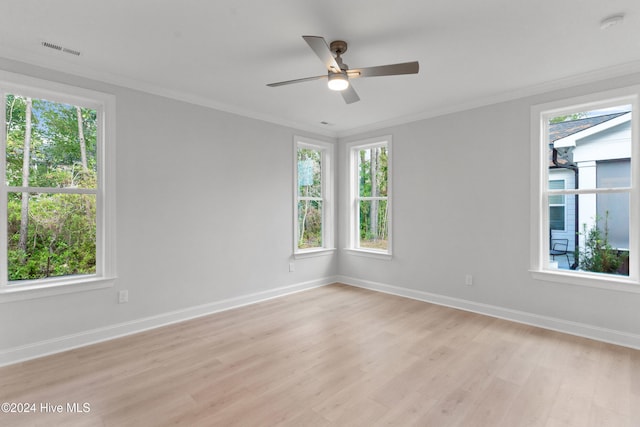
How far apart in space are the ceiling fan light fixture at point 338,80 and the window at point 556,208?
2.64 meters

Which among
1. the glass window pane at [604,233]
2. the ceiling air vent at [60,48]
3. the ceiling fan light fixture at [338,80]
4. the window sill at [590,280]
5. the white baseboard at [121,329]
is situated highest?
the ceiling air vent at [60,48]

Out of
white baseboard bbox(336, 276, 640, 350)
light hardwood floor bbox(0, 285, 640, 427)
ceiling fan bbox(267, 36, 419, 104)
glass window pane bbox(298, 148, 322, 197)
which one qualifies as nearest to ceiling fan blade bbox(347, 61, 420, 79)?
ceiling fan bbox(267, 36, 419, 104)

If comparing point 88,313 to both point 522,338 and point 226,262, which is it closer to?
point 226,262

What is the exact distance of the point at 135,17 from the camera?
2.21 meters

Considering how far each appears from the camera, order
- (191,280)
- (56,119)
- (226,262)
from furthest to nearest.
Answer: (226,262)
(191,280)
(56,119)

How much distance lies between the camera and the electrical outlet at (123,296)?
3220mm

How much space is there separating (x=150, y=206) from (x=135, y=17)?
1.86 metres

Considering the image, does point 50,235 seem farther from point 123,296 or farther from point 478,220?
point 478,220

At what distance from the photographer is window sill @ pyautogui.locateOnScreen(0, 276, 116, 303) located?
2.67 metres

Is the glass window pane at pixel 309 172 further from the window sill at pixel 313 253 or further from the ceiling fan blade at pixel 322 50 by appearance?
the ceiling fan blade at pixel 322 50

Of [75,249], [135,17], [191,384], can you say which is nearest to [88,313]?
[75,249]

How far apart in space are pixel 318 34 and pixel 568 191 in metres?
3.06

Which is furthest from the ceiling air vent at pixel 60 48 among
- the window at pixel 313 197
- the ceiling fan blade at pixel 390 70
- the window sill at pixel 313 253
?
the window sill at pixel 313 253

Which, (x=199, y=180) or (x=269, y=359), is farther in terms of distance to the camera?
(x=199, y=180)
